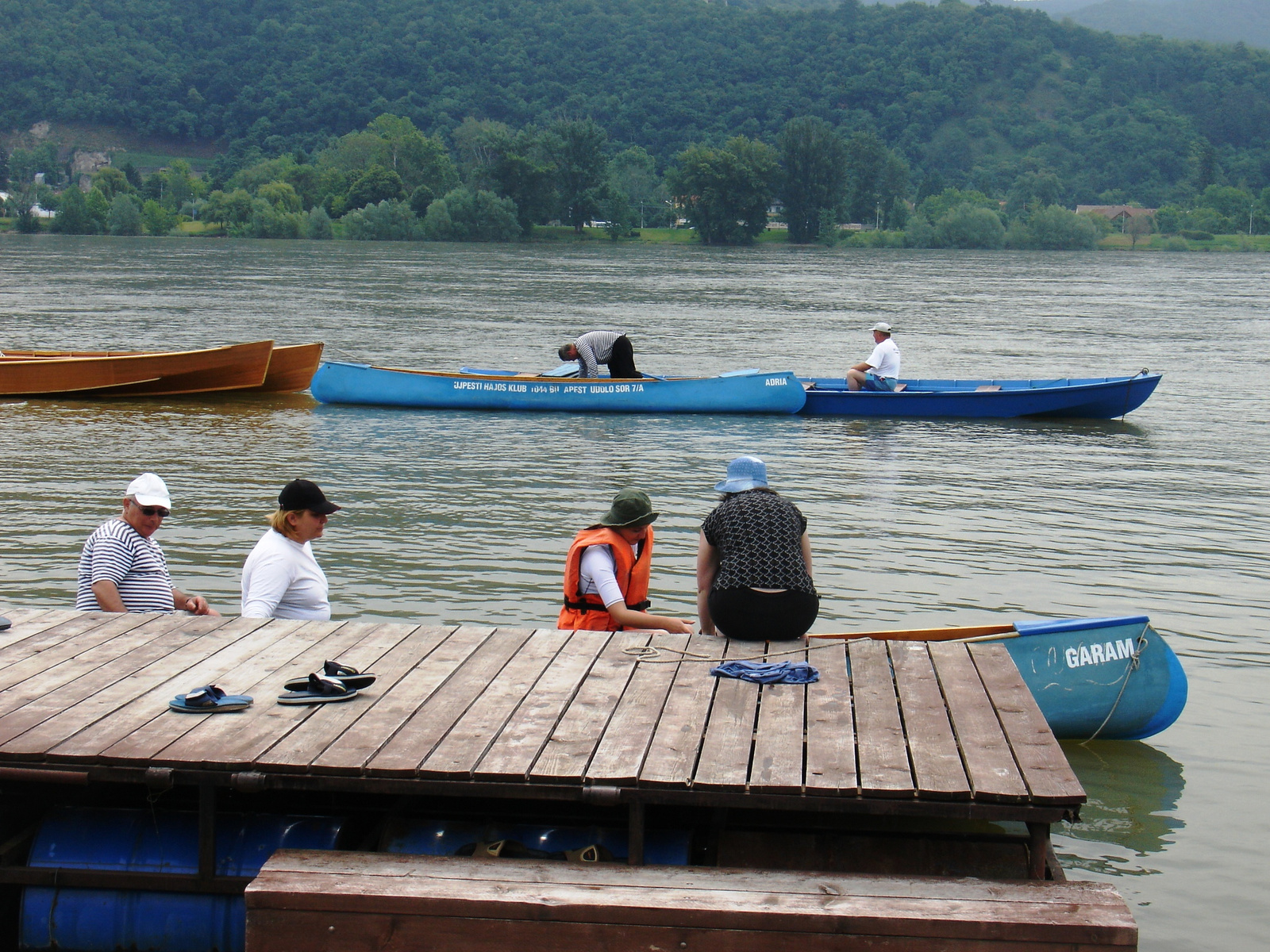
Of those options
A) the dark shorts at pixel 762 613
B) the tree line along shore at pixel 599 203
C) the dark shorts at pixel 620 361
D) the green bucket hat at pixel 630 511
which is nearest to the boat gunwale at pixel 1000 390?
the dark shorts at pixel 620 361

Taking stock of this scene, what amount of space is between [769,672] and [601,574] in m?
1.34

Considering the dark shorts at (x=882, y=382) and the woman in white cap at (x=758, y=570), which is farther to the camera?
the dark shorts at (x=882, y=382)

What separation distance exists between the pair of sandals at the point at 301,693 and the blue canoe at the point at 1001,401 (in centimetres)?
1498

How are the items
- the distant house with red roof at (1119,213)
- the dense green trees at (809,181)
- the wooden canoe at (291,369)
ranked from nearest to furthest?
the wooden canoe at (291,369) < the dense green trees at (809,181) < the distant house with red roof at (1119,213)

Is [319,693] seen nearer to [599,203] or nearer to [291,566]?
[291,566]

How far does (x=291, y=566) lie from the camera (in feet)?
20.9

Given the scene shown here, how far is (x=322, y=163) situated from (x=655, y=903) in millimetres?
147098

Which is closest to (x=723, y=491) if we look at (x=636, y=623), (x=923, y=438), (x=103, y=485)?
(x=636, y=623)

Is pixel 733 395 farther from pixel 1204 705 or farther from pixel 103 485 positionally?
pixel 1204 705

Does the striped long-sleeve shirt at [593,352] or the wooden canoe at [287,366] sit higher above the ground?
the striped long-sleeve shirt at [593,352]

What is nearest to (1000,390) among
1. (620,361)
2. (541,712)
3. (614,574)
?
(620,361)

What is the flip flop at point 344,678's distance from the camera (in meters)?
5.12

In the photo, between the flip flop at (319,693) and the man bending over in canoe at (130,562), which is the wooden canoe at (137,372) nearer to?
the man bending over in canoe at (130,562)

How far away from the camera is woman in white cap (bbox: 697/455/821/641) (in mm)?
5898
